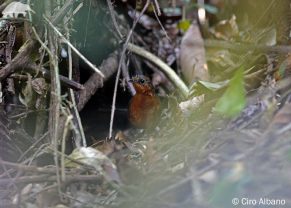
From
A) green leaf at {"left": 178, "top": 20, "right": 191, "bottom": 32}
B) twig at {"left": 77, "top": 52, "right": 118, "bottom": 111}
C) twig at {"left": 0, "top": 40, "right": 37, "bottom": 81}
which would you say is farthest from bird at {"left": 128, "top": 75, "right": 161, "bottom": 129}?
green leaf at {"left": 178, "top": 20, "right": 191, "bottom": 32}

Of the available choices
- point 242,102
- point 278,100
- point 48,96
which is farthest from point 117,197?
point 48,96

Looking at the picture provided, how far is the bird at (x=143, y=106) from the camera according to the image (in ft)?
10.1

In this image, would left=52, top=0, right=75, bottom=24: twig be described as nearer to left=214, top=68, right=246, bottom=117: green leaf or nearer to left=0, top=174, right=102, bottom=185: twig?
left=0, top=174, right=102, bottom=185: twig

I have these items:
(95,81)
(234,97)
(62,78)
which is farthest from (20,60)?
(234,97)

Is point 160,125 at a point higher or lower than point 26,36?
lower

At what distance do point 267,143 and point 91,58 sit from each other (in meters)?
1.74

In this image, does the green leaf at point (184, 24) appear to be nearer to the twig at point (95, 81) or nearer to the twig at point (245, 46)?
the twig at point (245, 46)

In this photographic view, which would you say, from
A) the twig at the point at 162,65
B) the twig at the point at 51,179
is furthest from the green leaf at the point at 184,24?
the twig at the point at 51,179

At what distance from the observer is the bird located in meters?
3.06

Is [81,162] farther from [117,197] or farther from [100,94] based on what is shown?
[100,94]

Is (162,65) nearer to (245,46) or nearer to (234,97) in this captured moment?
(245,46)

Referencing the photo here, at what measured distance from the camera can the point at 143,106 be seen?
309 centimetres

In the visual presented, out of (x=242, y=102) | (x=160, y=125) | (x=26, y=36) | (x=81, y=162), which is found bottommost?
(x=160, y=125)

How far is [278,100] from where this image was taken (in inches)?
84.2
